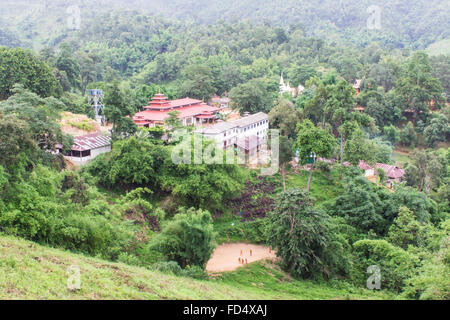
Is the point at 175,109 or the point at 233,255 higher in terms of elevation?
the point at 175,109

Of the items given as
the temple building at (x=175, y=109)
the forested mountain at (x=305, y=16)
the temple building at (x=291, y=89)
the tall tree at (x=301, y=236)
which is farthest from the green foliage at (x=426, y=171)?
the forested mountain at (x=305, y=16)

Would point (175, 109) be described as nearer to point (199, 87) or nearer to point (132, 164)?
point (199, 87)

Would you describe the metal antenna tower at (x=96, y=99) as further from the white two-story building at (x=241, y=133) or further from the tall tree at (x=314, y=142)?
the tall tree at (x=314, y=142)

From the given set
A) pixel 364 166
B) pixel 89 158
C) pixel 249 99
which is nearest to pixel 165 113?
pixel 249 99

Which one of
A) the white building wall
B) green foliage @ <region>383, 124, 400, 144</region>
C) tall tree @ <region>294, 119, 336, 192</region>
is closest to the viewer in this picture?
the white building wall

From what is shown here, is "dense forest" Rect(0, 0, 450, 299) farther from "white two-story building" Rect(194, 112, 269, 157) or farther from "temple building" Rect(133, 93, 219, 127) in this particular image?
"white two-story building" Rect(194, 112, 269, 157)

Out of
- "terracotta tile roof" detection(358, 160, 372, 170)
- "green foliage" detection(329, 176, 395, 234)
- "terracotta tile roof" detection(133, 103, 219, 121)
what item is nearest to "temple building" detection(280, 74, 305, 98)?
"terracotta tile roof" detection(133, 103, 219, 121)

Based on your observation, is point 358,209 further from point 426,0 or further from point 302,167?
point 426,0

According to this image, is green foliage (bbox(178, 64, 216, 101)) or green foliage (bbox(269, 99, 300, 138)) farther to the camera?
green foliage (bbox(178, 64, 216, 101))
